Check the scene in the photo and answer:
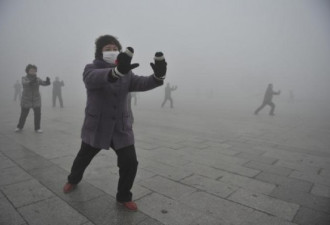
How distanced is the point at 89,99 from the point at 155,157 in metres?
2.62

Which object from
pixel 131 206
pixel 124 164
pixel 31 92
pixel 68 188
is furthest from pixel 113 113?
pixel 31 92

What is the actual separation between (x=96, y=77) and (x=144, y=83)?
0.56 m

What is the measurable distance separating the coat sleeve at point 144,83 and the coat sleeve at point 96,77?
442 mm

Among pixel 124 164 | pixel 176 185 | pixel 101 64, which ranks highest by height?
pixel 101 64

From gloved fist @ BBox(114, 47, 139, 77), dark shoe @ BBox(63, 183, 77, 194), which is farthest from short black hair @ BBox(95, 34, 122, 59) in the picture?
dark shoe @ BBox(63, 183, 77, 194)

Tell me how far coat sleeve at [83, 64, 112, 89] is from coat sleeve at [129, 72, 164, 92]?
1.45 feet

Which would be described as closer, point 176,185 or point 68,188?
point 68,188

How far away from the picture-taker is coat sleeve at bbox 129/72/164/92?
9.05ft

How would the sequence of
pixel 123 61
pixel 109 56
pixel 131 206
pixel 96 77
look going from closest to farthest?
1. pixel 123 61
2. pixel 96 77
3. pixel 109 56
4. pixel 131 206

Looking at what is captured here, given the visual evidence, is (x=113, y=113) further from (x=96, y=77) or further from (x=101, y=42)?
(x=101, y=42)

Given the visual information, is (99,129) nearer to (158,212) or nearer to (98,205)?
(98,205)

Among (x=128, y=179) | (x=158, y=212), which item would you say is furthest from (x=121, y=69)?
(x=158, y=212)

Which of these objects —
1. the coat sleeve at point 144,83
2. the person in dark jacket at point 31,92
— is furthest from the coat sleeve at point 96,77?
the person in dark jacket at point 31,92

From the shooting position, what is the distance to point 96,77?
8.17ft
